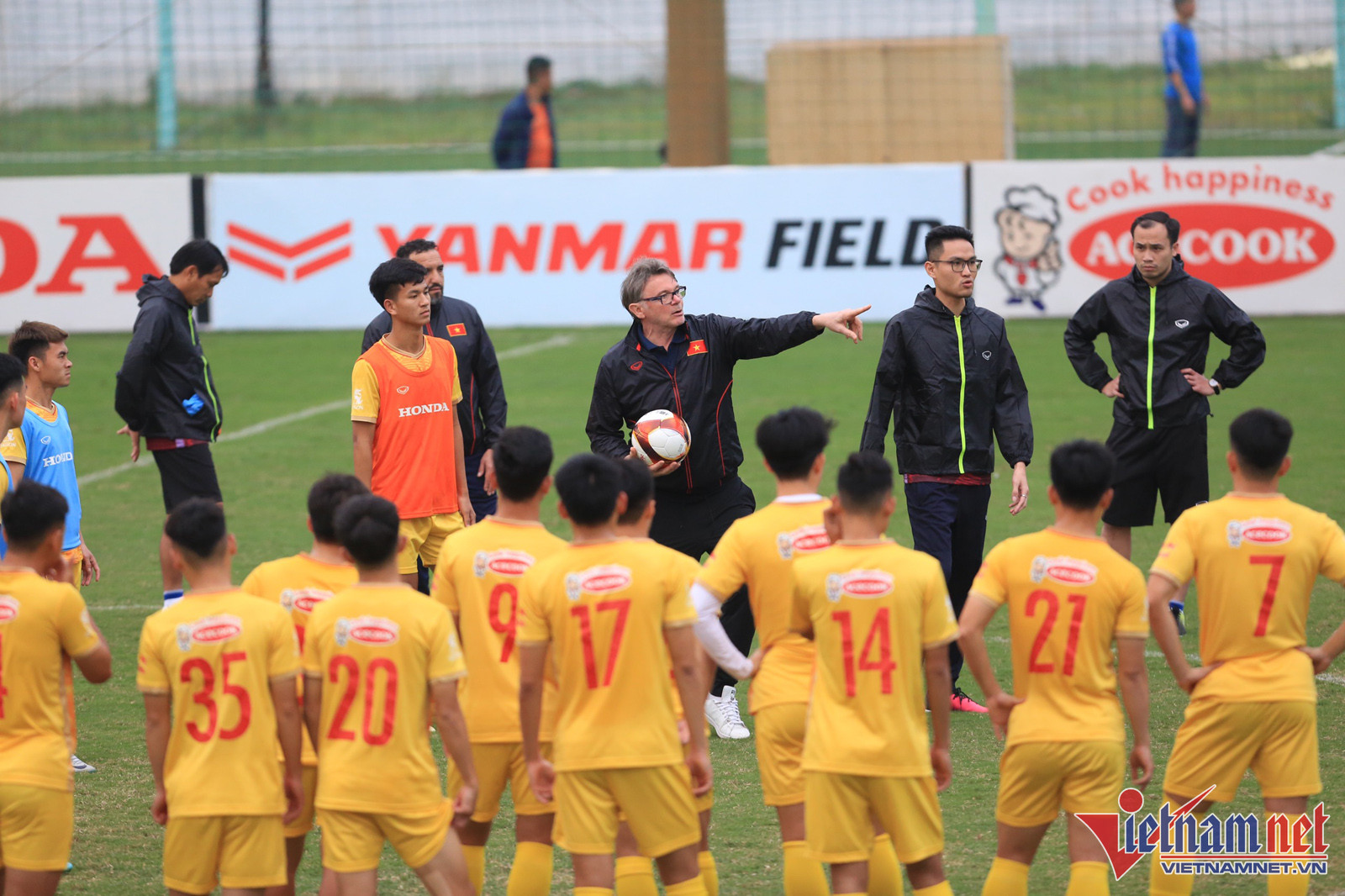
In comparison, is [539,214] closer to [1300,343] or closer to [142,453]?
[142,453]

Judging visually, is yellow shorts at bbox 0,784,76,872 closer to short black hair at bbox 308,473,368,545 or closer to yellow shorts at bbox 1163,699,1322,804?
short black hair at bbox 308,473,368,545

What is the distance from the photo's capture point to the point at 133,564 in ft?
31.7

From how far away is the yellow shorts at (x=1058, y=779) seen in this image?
4.40 m

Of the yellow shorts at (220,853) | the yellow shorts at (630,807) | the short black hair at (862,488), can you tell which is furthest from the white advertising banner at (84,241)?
A: the short black hair at (862,488)

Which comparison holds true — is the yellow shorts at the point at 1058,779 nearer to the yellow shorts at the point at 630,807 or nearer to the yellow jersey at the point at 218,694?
the yellow shorts at the point at 630,807

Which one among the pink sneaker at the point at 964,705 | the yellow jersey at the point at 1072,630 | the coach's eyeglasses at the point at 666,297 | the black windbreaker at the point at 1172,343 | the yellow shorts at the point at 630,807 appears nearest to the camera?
the yellow shorts at the point at 630,807

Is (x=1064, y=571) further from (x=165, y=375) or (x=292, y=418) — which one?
(x=292, y=418)

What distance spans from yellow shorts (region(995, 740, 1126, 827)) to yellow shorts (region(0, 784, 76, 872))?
9.10 feet

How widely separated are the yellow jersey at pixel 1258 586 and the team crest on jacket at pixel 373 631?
235 cm

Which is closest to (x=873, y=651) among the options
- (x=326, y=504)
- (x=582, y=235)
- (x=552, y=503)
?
(x=326, y=504)

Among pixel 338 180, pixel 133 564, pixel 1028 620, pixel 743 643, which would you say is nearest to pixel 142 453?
pixel 133 564

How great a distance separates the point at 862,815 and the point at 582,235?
1323cm

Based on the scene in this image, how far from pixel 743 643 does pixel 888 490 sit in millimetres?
2389

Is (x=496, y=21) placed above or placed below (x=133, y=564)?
above
